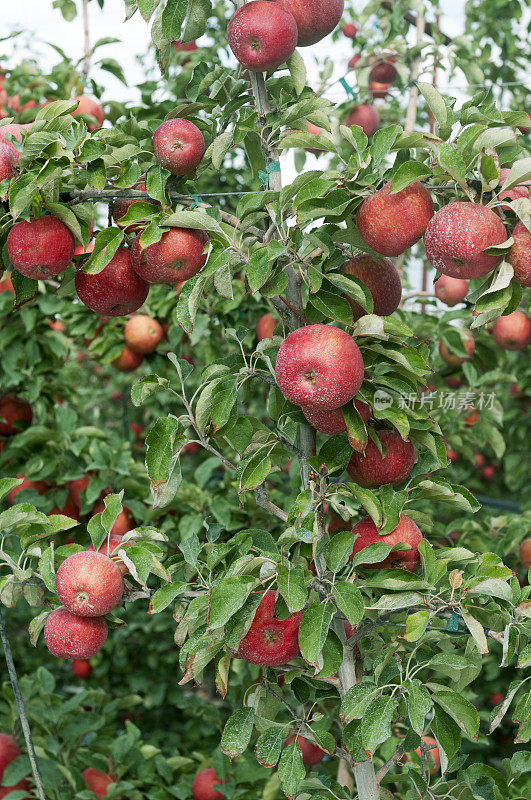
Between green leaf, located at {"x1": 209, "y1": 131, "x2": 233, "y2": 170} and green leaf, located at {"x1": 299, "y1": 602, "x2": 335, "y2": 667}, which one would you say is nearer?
green leaf, located at {"x1": 299, "y1": 602, "x2": 335, "y2": 667}

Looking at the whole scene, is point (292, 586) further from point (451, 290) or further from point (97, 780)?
point (451, 290)

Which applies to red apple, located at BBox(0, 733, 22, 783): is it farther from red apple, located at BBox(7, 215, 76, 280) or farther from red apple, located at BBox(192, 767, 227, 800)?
red apple, located at BBox(7, 215, 76, 280)

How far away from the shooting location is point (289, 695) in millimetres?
2646

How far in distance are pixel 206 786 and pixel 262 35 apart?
142 cm

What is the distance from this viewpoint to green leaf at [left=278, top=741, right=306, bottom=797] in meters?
0.99

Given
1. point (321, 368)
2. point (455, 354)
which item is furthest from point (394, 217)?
point (455, 354)

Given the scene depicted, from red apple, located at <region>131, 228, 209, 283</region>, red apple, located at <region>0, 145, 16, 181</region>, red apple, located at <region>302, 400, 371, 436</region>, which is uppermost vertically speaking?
red apple, located at <region>0, 145, 16, 181</region>

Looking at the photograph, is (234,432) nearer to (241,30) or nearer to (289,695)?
(241,30)

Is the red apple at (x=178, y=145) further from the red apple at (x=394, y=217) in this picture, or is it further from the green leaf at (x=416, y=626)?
the green leaf at (x=416, y=626)

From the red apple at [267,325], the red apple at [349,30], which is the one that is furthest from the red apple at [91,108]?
the red apple at [349,30]

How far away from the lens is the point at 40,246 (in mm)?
1048

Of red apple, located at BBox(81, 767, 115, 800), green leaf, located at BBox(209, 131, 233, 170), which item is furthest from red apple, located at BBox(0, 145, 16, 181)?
red apple, located at BBox(81, 767, 115, 800)

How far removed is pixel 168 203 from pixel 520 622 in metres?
0.70

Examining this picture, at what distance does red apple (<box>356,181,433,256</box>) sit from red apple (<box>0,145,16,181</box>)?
0.46m
